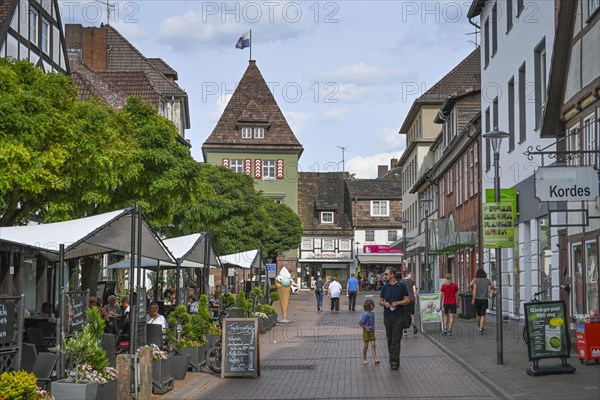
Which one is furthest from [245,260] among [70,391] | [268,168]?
[268,168]

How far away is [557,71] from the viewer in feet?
68.6

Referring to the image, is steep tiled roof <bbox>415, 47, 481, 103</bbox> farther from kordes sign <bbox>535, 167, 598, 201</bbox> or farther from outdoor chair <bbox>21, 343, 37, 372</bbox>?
outdoor chair <bbox>21, 343, 37, 372</bbox>

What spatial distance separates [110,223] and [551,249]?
490 inches

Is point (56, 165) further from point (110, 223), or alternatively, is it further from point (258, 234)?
point (258, 234)

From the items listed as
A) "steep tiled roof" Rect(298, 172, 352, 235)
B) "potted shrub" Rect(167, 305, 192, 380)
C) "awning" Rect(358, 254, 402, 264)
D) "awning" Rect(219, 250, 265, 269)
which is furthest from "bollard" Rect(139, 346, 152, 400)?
"awning" Rect(358, 254, 402, 264)

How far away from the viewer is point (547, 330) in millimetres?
17000

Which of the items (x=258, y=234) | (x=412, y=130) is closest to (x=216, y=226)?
(x=258, y=234)

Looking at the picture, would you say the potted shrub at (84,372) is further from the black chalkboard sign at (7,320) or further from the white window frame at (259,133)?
the white window frame at (259,133)

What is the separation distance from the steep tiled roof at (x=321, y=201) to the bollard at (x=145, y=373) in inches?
3288

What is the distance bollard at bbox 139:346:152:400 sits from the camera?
1507cm

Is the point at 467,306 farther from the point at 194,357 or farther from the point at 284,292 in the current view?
the point at 194,357

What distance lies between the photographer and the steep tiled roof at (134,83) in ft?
196

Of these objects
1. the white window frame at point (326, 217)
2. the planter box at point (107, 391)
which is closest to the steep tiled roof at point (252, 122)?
the white window frame at point (326, 217)

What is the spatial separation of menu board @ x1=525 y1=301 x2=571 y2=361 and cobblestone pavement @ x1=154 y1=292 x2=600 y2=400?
0.44 metres
